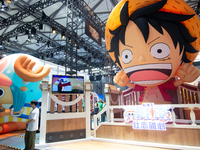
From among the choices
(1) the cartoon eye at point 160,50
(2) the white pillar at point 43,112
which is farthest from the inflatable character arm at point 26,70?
(1) the cartoon eye at point 160,50

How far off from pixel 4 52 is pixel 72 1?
34.9 feet

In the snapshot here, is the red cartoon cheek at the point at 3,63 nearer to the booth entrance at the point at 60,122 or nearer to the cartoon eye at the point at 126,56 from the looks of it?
the booth entrance at the point at 60,122

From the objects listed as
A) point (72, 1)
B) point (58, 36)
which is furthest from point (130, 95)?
point (58, 36)

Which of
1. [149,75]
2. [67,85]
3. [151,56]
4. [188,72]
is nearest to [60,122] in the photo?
[67,85]

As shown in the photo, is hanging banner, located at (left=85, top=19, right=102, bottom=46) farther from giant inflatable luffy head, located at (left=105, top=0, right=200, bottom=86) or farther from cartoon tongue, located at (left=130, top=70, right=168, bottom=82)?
cartoon tongue, located at (left=130, top=70, right=168, bottom=82)

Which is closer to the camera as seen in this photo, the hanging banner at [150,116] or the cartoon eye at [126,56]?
the hanging banner at [150,116]

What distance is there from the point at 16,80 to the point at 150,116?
4.70 meters

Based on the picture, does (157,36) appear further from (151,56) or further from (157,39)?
(151,56)

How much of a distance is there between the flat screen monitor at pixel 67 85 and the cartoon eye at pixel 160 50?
198 centimetres

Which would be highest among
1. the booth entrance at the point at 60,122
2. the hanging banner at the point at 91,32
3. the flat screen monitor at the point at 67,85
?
the hanging banner at the point at 91,32

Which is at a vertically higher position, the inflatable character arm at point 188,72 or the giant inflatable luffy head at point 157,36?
the giant inflatable luffy head at point 157,36

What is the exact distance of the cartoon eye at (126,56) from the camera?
348 centimetres

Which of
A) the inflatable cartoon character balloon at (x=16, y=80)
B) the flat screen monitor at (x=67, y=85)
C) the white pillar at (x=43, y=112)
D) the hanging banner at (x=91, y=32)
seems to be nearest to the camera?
the white pillar at (x=43, y=112)

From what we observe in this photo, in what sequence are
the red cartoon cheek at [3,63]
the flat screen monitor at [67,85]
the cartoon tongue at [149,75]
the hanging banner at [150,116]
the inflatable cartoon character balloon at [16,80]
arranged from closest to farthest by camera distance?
1. the hanging banner at [150,116]
2. the cartoon tongue at [149,75]
3. the flat screen monitor at [67,85]
4. the inflatable cartoon character balloon at [16,80]
5. the red cartoon cheek at [3,63]
